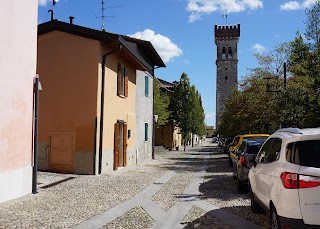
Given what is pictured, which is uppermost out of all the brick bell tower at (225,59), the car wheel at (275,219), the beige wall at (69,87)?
the brick bell tower at (225,59)

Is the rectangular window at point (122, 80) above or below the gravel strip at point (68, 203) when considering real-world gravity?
above

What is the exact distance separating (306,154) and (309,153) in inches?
1.4

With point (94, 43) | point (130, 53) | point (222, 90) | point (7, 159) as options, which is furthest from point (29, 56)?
point (222, 90)

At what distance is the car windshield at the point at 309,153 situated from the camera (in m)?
4.47

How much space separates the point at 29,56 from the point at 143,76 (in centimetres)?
1354

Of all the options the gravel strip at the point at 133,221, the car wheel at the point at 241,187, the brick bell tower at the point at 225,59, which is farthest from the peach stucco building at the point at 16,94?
the brick bell tower at the point at 225,59

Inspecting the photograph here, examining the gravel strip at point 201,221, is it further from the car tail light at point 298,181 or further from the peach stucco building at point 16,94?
the peach stucco building at point 16,94

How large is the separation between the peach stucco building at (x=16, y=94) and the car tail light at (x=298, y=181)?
636 centimetres

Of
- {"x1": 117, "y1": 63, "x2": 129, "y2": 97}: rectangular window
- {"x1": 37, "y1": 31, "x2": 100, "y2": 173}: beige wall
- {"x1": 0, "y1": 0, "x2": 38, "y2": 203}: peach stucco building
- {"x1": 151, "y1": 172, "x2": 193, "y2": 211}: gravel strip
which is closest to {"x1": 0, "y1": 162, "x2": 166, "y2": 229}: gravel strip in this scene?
{"x1": 0, "y1": 0, "x2": 38, "y2": 203}: peach stucco building

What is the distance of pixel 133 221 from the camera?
709 cm

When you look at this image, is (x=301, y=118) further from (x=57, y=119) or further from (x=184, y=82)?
(x=184, y=82)

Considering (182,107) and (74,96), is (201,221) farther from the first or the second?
(182,107)

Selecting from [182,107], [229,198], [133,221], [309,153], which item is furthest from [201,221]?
[182,107]

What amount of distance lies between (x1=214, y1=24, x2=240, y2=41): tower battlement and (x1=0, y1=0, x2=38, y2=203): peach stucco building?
8070 centimetres
